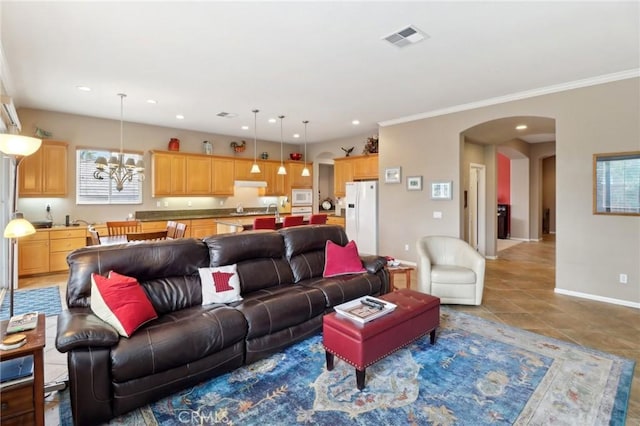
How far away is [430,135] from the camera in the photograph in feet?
19.3

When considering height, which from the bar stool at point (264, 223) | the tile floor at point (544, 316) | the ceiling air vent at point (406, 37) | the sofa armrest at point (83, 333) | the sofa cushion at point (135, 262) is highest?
the ceiling air vent at point (406, 37)

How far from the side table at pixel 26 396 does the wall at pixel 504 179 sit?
11300 mm

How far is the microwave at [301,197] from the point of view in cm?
912

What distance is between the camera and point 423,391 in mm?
2266

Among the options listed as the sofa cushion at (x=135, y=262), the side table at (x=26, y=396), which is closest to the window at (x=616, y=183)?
the sofa cushion at (x=135, y=262)

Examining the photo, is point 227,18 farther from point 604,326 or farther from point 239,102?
point 604,326

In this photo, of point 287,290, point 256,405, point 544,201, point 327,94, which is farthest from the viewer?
point 544,201

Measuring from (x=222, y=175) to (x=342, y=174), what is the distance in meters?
2.92

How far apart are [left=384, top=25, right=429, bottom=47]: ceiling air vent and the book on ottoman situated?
97.4 inches

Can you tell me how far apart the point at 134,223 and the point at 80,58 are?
2367mm

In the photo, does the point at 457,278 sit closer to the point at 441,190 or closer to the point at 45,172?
the point at 441,190

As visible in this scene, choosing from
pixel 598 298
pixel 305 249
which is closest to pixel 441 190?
pixel 598 298

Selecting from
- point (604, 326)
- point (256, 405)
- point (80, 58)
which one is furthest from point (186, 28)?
point (604, 326)

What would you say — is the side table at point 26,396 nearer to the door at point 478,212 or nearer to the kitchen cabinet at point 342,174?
the kitchen cabinet at point 342,174
